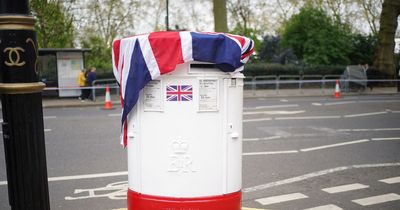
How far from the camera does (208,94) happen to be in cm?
350

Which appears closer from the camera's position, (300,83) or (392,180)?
(392,180)

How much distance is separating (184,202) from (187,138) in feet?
1.86

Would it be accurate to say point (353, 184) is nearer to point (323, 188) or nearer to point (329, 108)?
point (323, 188)

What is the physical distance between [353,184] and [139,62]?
443 cm

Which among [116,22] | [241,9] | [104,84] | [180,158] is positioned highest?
[241,9]

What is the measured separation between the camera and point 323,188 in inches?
243

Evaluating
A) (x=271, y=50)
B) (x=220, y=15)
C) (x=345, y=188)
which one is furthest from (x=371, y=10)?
(x=345, y=188)

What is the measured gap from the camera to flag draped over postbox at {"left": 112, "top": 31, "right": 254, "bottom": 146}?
338 cm

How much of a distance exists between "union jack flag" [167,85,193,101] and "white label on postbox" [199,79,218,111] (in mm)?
95

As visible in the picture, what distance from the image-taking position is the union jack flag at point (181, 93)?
136 inches

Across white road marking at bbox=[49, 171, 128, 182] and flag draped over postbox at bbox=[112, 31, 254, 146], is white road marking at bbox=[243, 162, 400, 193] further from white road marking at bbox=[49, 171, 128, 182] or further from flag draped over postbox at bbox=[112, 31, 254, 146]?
flag draped over postbox at bbox=[112, 31, 254, 146]

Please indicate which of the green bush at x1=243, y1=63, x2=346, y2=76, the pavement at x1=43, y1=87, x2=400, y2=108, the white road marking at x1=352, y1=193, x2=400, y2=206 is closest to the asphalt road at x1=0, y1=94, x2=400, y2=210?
the white road marking at x1=352, y1=193, x2=400, y2=206

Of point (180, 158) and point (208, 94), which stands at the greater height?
point (208, 94)

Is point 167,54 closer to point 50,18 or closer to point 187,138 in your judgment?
point 187,138
